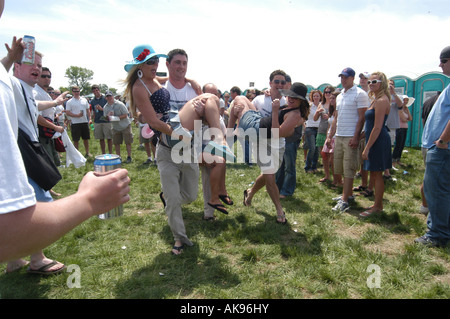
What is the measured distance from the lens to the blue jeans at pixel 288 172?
5.75m

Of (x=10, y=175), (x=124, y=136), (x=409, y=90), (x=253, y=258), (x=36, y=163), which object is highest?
(x=409, y=90)

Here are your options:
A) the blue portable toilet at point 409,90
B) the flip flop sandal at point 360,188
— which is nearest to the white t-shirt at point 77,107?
the flip flop sandal at point 360,188

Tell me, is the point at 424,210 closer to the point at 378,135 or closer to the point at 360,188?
the point at 360,188

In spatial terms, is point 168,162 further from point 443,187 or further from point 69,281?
point 443,187

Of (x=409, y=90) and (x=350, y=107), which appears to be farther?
(x=409, y=90)

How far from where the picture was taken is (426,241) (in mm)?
3715

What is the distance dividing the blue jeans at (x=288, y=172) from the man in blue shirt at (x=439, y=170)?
2.40 meters

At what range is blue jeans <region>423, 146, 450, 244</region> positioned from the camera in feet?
11.6

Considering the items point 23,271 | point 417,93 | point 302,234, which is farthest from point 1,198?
point 417,93

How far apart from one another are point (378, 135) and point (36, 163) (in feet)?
14.9

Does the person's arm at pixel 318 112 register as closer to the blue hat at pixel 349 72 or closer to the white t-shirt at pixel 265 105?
the blue hat at pixel 349 72

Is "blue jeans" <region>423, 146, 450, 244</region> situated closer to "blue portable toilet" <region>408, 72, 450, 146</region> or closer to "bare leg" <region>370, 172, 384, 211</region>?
"bare leg" <region>370, 172, 384, 211</region>

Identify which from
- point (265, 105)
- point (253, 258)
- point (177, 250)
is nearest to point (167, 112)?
point (177, 250)

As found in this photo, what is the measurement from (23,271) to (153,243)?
1.47 meters
